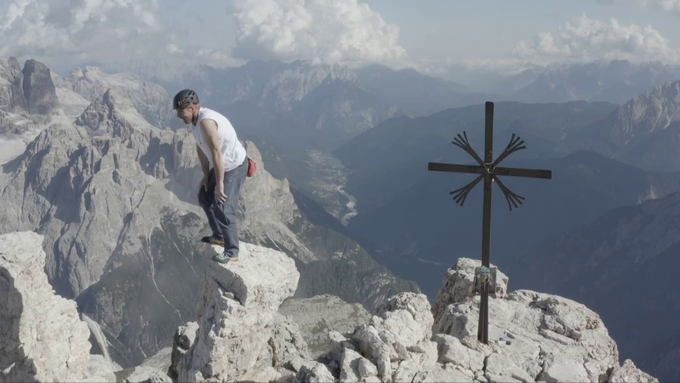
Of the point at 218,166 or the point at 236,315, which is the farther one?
the point at 236,315

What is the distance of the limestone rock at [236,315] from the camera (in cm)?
1316

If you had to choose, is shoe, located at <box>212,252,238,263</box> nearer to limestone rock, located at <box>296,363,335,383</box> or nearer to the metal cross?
limestone rock, located at <box>296,363,335,383</box>

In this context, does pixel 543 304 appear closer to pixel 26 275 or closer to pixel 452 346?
pixel 452 346

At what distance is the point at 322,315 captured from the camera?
5217 inches

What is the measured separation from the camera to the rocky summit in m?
13.2

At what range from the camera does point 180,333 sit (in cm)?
2041

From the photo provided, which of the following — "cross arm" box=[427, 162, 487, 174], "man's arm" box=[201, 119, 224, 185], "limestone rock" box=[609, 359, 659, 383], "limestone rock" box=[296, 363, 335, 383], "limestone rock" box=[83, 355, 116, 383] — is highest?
"cross arm" box=[427, 162, 487, 174]

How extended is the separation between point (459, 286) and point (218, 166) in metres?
15.5

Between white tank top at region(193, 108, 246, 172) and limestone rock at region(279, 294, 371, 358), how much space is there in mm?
100906

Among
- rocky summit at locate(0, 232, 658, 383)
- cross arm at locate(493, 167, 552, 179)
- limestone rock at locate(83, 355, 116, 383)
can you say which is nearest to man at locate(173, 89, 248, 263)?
rocky summit at locate(0, 232, 658, 383)

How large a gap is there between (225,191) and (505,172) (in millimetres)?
9885

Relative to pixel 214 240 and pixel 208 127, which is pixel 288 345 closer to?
pixel 214 240

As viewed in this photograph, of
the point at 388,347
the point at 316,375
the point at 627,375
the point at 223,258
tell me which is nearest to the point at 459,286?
the point at 627,375

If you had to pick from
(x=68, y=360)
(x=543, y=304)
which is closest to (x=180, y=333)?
(x=68, y=360)
